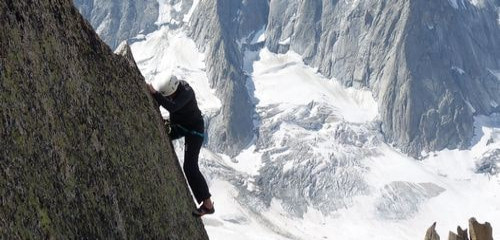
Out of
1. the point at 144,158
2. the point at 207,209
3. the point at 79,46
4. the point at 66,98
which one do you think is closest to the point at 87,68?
the point at 79,46

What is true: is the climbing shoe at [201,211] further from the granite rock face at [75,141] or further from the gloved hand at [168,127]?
the gloved hand at [168,127]

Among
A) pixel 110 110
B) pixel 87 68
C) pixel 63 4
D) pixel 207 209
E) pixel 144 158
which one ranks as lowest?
pixel 207 209

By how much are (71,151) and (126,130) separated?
242 cm

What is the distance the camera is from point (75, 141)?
36.7 ft

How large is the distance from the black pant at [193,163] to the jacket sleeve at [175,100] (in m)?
0.94

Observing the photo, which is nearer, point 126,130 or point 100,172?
point 100,172

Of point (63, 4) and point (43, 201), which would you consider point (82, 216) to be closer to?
point (43, 201)

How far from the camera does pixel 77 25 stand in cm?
1256

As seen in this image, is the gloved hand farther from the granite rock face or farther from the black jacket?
the granite rock face

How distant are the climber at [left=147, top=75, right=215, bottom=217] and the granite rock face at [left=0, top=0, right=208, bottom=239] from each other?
0.42 metres

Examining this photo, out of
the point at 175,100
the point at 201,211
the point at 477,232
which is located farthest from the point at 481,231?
the point at 175,100

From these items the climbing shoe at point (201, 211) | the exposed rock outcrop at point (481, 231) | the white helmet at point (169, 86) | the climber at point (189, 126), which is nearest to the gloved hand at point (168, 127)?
the climber at point (189, 126)

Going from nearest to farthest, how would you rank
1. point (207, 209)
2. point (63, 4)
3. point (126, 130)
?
point (63, 4) < point (126, 130) < point (207, 209)

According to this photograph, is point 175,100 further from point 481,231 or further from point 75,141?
point 481,231
